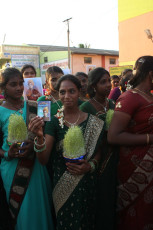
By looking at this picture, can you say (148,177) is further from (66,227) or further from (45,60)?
(45,60)

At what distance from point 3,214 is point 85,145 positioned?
113 centimetres

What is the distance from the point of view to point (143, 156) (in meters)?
2.07

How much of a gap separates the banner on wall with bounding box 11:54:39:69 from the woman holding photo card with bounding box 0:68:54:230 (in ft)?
64.1

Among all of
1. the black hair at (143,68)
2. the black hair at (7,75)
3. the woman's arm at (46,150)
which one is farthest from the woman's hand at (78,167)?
the black hair at (7,75)

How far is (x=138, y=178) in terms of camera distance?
2104 mm

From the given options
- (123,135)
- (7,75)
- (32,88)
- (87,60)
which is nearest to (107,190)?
(123,135)

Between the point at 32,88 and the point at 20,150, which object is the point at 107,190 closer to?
the point at 20,150

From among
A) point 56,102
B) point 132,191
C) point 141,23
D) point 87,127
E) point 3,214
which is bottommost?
point 3,214

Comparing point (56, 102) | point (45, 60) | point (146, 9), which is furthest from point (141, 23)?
point (45, 60)

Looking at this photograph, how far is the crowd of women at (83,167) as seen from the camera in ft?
6.66

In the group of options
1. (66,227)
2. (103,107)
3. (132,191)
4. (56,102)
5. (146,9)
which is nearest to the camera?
(66,227)

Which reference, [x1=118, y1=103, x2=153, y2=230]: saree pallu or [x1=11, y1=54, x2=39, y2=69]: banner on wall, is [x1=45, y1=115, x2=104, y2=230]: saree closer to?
[x1=118, y1=103, x2=153, y2=230]: saree pallu

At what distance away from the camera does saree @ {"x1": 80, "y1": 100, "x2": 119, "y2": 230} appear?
2.27m

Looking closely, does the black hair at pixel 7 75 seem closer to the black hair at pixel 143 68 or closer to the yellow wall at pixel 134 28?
the black hair at pixel 143 68
